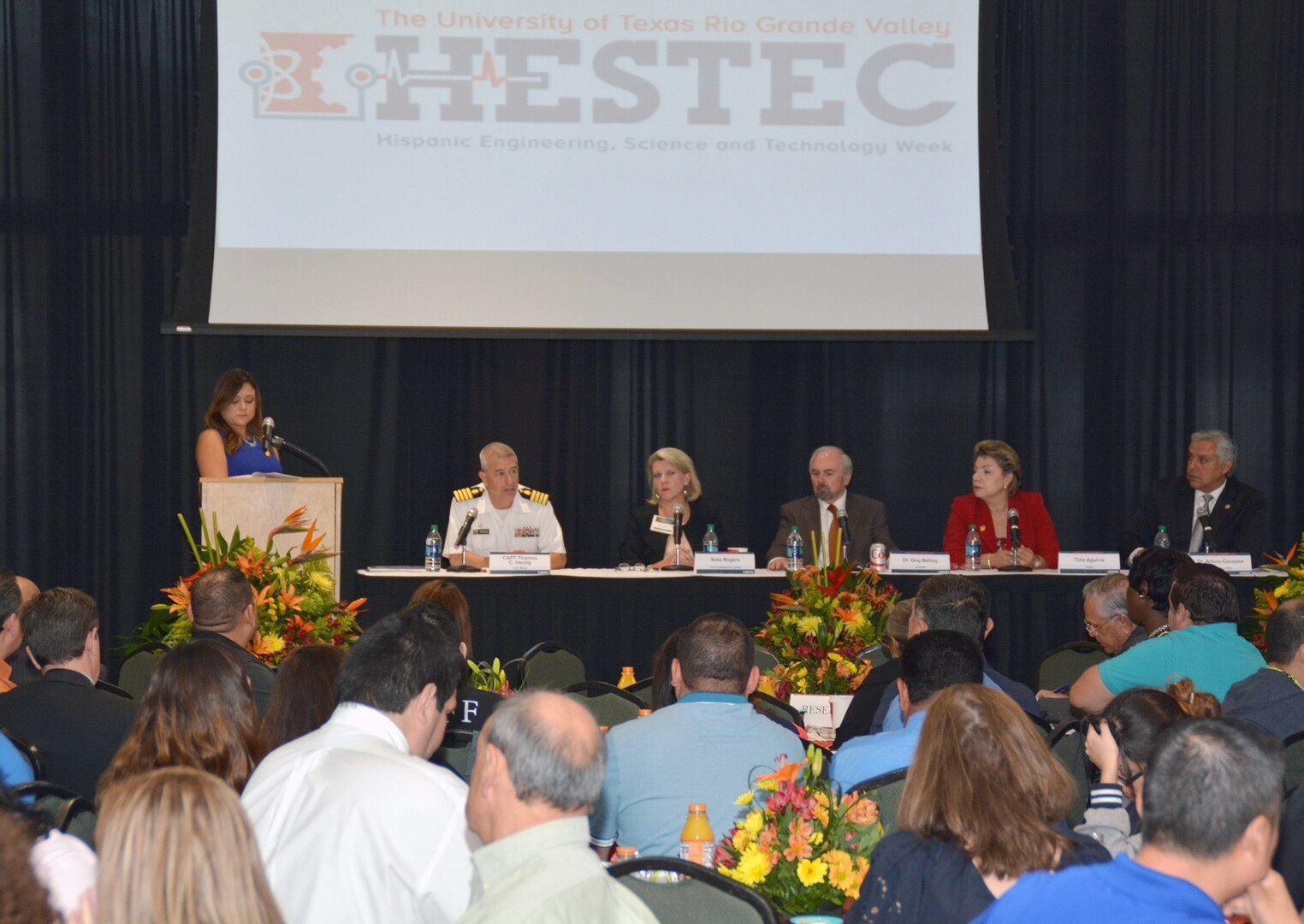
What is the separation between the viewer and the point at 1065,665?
207 inches

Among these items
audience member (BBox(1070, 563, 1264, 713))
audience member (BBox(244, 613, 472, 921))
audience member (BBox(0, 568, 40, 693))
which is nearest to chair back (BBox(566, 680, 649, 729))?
audience member (BBox(1070, 563, 1264, 713))

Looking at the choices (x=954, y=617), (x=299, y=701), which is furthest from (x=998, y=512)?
(x=299, y=701)

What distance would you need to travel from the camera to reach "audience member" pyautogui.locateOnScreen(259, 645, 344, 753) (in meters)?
2.88

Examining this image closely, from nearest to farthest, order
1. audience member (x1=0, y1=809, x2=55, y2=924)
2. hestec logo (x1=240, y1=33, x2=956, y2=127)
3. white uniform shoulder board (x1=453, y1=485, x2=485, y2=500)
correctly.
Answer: audience member (x1=0, y1=809, x2=55, y2=924) < white uniform shoulder board (x1=453, y1=485, x2=485, y2=500) < hestec logo (x1=240, y1=33, x2=956, y2=127)

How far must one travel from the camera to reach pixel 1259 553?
262 inches

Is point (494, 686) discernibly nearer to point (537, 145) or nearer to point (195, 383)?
point (537, 145)

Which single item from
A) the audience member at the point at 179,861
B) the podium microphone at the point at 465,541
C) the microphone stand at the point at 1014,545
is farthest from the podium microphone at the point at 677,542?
the audience member at the point at 179,861

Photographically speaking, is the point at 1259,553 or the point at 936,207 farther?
the point at 936,207

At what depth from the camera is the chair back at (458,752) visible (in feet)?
11.9

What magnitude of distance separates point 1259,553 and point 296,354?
5.20 meters

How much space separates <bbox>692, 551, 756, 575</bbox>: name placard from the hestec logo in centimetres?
237

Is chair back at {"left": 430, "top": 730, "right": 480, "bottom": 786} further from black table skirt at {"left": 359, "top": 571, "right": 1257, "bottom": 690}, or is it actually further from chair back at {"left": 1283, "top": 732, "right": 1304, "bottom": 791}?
black table skirt at {"left": 359, "top": 571, "right": 1257, "bottom": 690}

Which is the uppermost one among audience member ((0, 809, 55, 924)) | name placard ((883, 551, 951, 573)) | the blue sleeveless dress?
the blue sleeveless dress

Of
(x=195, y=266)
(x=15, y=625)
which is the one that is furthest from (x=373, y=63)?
(x=15, y=625)
